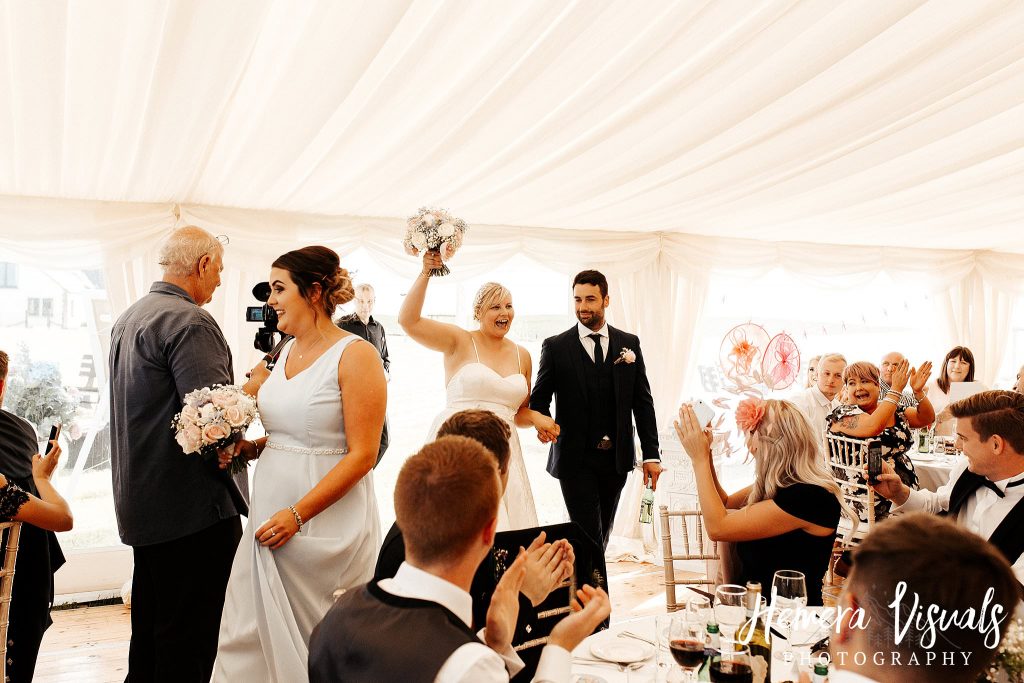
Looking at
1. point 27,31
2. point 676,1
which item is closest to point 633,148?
point 676,1

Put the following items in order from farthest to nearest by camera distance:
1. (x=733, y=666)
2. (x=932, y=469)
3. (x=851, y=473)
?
(x=932, y=469), (x=851, y=473), (x=733, y=666)

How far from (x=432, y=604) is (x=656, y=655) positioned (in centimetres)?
72

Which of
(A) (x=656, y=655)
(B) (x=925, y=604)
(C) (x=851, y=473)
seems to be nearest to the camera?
(B) (x=925, y=604)

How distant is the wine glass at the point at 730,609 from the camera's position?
5.28 ft

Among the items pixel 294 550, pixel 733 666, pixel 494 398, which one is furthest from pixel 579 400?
pixel 733 666

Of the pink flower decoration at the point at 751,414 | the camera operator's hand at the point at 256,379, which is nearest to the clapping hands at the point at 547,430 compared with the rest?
the pink flower decoration at the point at 751,414

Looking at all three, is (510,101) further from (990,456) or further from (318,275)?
(990,456)

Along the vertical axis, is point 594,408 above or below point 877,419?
above

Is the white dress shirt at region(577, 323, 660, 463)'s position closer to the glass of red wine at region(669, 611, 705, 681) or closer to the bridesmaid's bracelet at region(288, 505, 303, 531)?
the bridesmaid's bracelet at region(288, 505, 303, 531)

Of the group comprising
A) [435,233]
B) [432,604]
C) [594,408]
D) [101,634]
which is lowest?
[101,634]

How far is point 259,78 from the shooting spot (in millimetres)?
2842

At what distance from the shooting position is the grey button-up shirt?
7.82 feet

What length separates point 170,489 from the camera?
94.7 inches

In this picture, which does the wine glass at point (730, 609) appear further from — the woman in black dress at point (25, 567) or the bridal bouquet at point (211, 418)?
the woman in black dress at point (25, 567)
